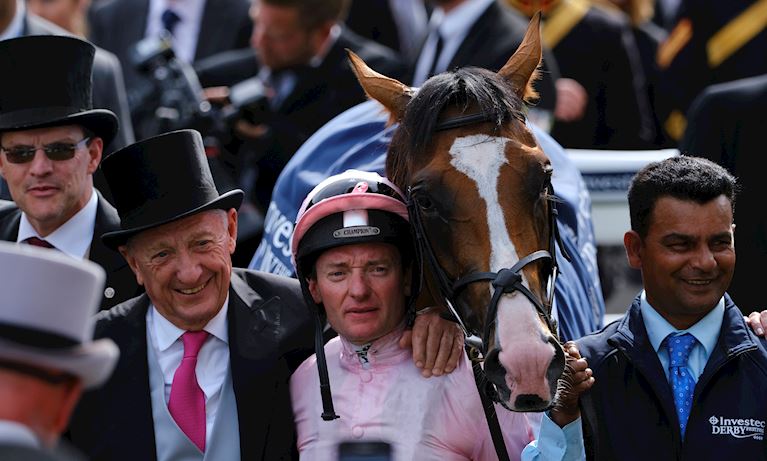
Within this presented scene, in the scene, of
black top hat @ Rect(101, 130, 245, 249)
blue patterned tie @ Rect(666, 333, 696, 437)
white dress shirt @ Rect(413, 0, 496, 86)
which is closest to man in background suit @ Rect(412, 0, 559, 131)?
white dress shirt @ Rect(413, 0, 496, 86)

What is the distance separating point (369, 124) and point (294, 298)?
1351mm

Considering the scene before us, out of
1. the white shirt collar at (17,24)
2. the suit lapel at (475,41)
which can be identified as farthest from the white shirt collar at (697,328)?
the white shirt collar at (17,24)

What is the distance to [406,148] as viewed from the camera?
4.55 meters

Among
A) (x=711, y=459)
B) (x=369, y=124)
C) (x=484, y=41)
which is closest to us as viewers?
(x=711, y=459)

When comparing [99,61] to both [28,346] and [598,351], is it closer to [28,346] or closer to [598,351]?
[598,351]

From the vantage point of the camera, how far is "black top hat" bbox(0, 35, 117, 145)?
210 inches

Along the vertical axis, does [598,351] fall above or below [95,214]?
below

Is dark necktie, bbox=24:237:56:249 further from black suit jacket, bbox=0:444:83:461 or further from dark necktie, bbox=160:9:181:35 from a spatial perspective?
dark necktie, bbox=160:9:181:35

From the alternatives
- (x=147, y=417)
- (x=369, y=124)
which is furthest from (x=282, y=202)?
(x=147, y=417)

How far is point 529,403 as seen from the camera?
3.90 metres

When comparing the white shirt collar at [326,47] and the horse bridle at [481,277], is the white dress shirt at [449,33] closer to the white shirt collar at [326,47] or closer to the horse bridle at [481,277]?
the white shirt collar at [326,47]

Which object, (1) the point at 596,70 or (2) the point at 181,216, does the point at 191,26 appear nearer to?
(1) the point at 596,70

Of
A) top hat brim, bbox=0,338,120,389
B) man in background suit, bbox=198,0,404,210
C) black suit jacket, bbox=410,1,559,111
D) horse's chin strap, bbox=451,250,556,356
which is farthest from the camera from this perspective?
man in background suit, bbox=198,0,404,210

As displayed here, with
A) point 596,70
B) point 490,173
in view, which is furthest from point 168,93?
point 490,173
